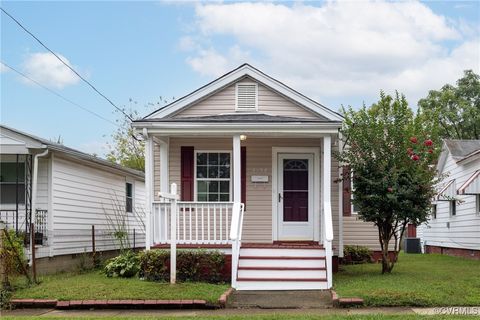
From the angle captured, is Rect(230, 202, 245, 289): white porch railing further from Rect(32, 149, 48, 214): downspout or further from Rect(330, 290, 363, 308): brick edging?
Rect(32, 149, 48, 214): downspout

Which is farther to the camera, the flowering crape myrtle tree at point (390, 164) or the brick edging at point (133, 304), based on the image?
the flowering crape myrtle tree at point (390, 164)

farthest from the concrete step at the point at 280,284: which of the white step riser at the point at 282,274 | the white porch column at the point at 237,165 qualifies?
the white porch column at the point at 237,165

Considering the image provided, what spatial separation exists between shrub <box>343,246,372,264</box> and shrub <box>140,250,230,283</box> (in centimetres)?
471

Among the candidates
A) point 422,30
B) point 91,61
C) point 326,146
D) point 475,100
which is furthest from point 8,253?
point 475,100

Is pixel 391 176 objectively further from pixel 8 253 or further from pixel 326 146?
pixel 8 253

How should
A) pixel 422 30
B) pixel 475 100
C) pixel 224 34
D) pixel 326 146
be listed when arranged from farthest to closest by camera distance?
pixel 475 100, pixel 422 30, pixel 224 34, pixel 326 146

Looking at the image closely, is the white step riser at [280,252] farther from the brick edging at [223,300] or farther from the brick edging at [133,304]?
the brick edging at [133,304]

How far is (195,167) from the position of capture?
13625 mm

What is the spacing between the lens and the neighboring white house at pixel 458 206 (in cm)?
1702

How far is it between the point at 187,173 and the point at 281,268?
3758 millimetres

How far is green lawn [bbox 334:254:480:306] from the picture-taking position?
888 cm

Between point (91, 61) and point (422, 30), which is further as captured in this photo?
point (91, 61)

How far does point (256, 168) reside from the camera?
1370 centimetres

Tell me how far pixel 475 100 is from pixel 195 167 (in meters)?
29.3
